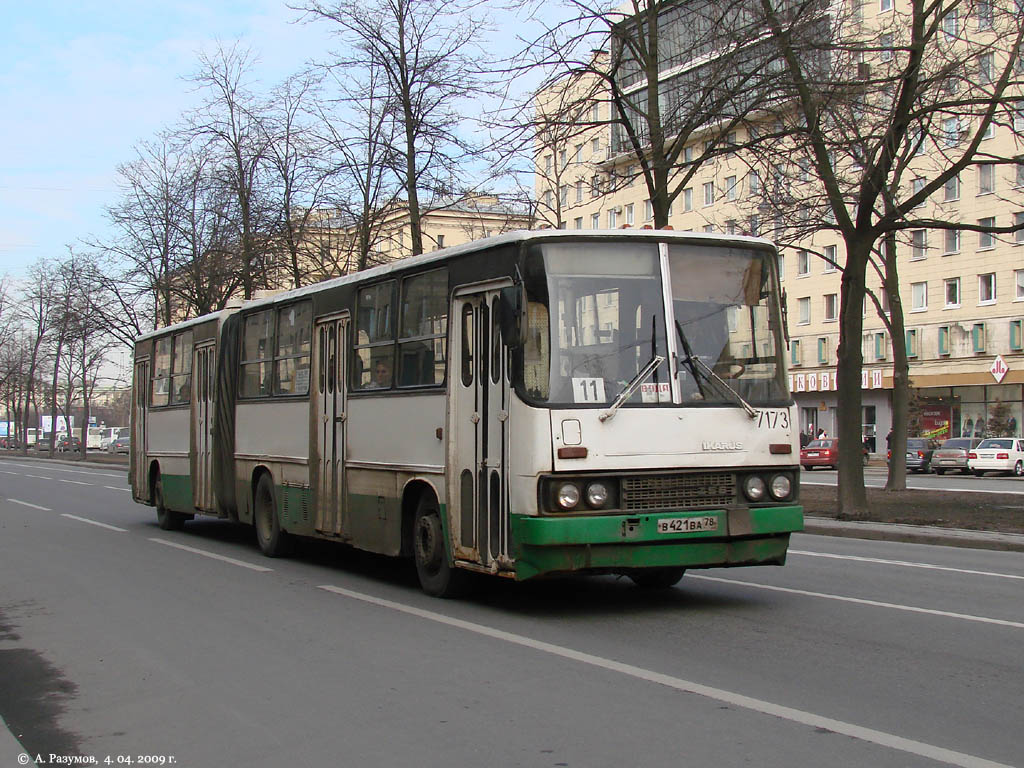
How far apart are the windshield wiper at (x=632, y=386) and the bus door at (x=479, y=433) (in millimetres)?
811

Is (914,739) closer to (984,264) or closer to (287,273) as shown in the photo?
(287,273)

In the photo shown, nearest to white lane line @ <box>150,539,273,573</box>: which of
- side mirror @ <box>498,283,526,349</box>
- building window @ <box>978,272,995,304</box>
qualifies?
side mirror @ <box>498,283,526,349</box>

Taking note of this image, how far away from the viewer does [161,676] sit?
764cm

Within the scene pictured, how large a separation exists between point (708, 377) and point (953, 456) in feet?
143

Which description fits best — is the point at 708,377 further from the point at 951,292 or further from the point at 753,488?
the point at 951,292

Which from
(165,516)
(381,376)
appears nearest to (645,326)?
(381,376)

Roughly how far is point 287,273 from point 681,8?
18.0m

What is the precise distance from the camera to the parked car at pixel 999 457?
47312 mm

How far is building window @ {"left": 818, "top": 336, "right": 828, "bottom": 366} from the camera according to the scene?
6975 centimetres

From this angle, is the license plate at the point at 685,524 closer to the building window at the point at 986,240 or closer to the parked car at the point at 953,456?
the parked car at the point at 953,456

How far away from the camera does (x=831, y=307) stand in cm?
6919

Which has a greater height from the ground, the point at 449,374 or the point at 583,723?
the point at 449,374

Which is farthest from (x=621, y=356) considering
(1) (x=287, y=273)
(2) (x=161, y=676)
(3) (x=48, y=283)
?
(3) (x=48, y=283)

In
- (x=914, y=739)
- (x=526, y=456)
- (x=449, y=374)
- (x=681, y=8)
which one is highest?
(x=681, y=8)
